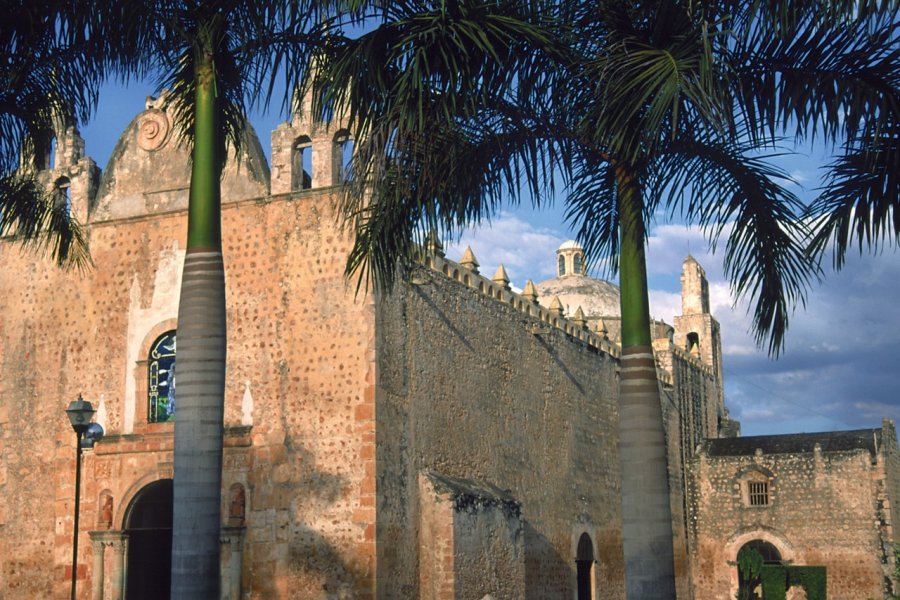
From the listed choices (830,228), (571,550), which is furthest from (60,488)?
(830,228)

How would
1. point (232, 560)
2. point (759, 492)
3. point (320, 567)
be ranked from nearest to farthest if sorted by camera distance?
1. point (320, 567)
2. point (232, 560)
3. point (759, 492)

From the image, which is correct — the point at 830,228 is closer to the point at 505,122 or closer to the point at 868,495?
the point at 505,122

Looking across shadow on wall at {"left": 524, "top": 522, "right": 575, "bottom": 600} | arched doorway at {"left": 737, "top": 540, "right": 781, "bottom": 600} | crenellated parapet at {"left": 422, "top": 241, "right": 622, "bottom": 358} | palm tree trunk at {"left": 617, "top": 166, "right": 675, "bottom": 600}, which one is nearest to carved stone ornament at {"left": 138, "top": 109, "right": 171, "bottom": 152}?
crenellated parapet at {"left": 422, "top": 241, "right": 622, "bottom": 358}

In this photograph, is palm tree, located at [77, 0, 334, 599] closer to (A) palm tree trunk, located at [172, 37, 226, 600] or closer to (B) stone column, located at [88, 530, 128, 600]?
(A) palm tree trunk, located at [172, 37, 226, 600]

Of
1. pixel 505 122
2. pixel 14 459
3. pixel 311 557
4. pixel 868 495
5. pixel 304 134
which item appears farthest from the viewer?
pixel 868 495

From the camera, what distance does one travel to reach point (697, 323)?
44.0 metres

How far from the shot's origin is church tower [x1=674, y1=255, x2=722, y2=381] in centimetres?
4350

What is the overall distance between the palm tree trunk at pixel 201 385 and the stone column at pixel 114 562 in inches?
→ 471

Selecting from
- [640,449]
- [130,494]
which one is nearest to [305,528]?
[130,494]

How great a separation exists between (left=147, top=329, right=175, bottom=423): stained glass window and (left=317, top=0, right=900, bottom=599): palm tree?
11.3m

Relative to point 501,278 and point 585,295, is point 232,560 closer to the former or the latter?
point 501,278

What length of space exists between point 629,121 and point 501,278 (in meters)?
16.7

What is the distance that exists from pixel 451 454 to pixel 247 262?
512 centimetres

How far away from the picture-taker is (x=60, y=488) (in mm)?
20828
